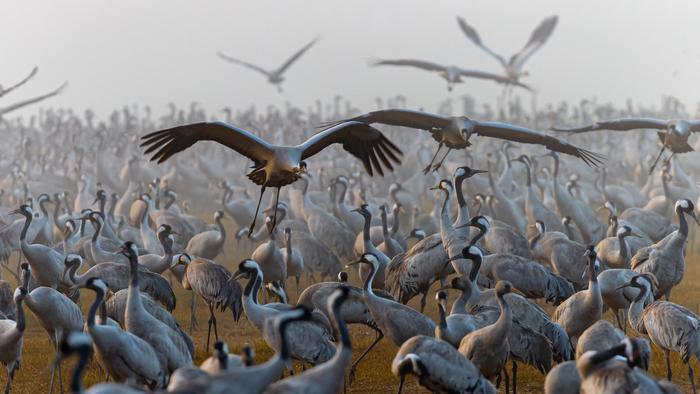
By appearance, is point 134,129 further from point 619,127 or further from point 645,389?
point 645,389

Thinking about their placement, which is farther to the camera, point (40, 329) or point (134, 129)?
point (134, 129)

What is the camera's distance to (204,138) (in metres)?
8.93

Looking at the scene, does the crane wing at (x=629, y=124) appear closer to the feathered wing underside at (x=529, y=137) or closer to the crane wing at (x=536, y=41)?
the feathered wing underside at (x=529, y=137)

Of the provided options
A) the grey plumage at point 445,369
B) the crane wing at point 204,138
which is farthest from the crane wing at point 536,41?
the grey plumage at point 445,369

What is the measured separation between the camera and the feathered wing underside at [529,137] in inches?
420

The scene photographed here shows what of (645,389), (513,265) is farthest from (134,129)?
(645,389)

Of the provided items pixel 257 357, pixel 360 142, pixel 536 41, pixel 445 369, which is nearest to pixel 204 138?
pixel 360 142

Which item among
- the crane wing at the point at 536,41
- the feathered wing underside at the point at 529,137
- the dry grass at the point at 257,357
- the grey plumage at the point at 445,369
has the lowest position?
the dry grass at the point at 257,357

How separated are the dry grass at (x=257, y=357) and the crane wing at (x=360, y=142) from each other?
1.83m

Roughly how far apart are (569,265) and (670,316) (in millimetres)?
3382

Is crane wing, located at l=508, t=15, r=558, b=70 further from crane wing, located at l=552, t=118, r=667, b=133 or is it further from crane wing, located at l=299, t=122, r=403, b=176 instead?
crane wing, located at l=299, t=122, r=403, b=176

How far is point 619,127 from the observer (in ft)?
40.5

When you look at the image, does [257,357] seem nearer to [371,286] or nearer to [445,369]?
[371,286]

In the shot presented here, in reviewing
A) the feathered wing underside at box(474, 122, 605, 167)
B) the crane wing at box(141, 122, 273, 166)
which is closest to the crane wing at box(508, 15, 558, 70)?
the feathered wing underside at box(474, 122, 605, 167)
